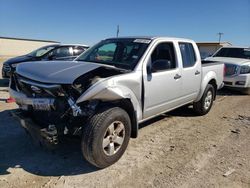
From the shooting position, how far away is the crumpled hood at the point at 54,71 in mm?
3436

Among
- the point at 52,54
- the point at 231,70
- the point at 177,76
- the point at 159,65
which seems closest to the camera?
the point at 159,65

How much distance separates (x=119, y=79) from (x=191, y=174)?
1.65 metres

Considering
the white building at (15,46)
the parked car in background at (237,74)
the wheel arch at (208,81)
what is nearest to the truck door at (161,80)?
the wheel arch at (208,81)

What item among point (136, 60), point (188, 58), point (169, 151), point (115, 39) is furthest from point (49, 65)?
point (188, 58)

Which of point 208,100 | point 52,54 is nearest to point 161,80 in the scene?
point 208,100

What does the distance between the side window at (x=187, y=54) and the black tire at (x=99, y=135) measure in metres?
2.30

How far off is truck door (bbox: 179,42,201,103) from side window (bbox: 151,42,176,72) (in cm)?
34

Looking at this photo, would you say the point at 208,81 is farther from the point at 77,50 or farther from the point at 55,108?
the point at 77,50

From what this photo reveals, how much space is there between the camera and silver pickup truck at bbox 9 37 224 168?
342 centimetres

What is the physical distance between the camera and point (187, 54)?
5.72m

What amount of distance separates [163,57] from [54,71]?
86.2 inches

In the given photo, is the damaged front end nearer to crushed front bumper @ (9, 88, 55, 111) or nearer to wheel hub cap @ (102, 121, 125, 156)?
crushed front bumper @ (9, 88, 55, 111)

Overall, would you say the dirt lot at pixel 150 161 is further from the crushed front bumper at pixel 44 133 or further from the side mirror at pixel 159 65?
the side mirror at pixel 159 65

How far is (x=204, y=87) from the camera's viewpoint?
20.9ft
